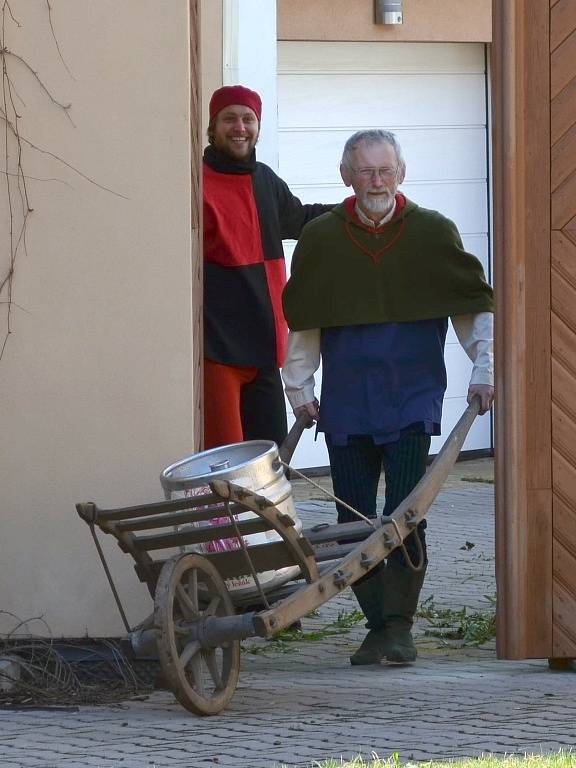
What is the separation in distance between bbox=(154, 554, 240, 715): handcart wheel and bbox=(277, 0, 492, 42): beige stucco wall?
632 cm

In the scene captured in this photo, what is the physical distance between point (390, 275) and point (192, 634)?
178 centimetres

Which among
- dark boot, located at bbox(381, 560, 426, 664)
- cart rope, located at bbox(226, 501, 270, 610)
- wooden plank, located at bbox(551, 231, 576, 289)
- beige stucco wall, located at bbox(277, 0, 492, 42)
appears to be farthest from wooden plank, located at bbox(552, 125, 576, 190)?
beige stucco wall, located at bbox(277, 0, 492, 42)

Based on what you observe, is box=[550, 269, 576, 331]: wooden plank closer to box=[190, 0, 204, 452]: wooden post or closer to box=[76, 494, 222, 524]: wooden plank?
box=[190, 0, 204, 452]: wooden post

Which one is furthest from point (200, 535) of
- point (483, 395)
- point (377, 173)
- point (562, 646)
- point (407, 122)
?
point (407, 122)

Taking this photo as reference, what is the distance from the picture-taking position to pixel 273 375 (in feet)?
24.7

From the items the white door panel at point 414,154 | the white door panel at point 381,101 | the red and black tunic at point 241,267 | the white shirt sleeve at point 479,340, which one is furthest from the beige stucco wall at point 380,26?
the white shirt sleeve at point 479,340

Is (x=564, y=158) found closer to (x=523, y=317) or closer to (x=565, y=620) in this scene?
(x=523, y=317)

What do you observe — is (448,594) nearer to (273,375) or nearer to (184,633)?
(273,375)

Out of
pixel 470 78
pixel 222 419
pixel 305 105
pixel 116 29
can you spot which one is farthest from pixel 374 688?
pixel 470 78

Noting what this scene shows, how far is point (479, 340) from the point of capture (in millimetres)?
6609

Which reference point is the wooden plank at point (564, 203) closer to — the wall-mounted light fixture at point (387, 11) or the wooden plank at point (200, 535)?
the wooden plank at point (200, 535)

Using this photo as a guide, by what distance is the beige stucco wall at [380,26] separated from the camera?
11227 millimetres

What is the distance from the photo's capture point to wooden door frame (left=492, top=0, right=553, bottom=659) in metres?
6.23

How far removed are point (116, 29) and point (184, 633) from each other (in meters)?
2.22
